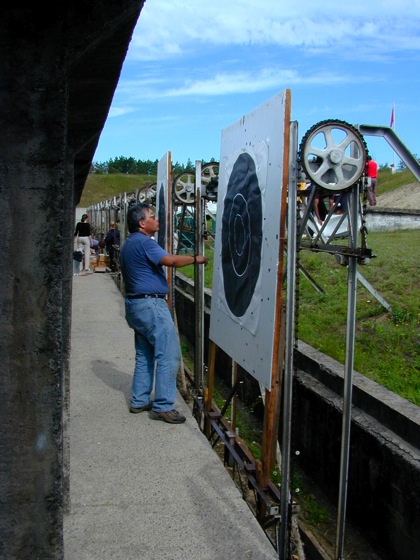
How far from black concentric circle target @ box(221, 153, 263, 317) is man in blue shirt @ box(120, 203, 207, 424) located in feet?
2.03

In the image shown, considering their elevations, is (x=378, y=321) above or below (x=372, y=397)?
above

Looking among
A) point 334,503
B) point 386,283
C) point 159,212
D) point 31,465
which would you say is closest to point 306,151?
point 31,465

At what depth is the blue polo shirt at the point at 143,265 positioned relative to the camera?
5.51 m

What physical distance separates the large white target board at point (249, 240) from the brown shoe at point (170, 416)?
2.43ft

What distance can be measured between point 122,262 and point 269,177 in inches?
85.1

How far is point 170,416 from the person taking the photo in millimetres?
5473

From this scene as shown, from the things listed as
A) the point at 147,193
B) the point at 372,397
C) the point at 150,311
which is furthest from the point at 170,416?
the point at 147,193

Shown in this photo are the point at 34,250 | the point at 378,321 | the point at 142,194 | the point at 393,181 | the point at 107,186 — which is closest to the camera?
the point at 34,250

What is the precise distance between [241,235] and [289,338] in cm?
120

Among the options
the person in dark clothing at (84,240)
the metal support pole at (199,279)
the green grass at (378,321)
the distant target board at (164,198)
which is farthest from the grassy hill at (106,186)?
the metal support pole at (199,279)

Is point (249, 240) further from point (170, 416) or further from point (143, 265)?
point (170, 416)

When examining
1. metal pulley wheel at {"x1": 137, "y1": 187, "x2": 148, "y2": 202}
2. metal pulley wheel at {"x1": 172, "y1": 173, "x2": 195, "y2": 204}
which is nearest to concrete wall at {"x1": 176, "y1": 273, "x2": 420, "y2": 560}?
metal pulley wheel at {"x1": 172, "y1": 173, "x2": 195, "y2": 204}

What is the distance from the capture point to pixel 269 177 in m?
3.93

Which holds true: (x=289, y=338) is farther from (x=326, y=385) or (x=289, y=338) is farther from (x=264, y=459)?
(x=326, y=385)
